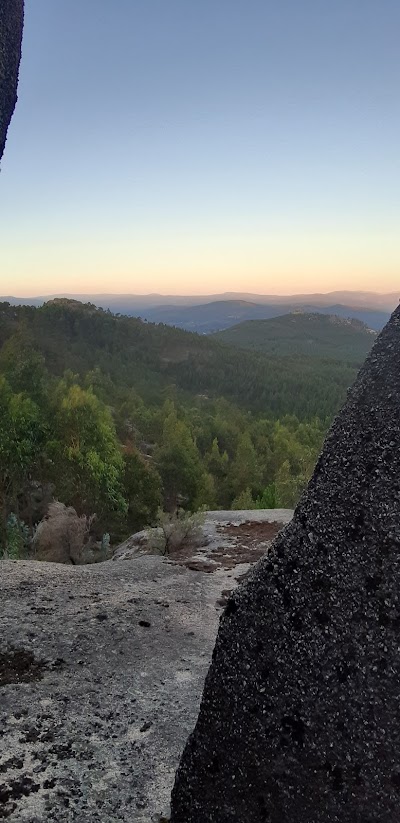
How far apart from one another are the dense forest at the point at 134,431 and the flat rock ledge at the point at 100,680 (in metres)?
10.4

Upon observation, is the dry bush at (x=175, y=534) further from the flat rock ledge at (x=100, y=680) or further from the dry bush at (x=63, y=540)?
the dry bush at (x=63, y=540)

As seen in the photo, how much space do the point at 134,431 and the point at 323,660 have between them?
175 ft

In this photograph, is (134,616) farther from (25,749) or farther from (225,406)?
(225,406)

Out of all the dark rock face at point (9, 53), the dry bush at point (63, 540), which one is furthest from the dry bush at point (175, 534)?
the dark rock face at point (9, 53)

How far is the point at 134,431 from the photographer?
58000 mm

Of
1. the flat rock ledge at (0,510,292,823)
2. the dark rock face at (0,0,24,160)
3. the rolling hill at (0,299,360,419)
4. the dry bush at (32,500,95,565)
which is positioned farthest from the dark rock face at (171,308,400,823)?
the rolling hill at (0,299,360,419)

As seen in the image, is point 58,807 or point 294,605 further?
point 58,807

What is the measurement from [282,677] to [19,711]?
6.34m

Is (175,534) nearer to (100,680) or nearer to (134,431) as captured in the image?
(100,680)

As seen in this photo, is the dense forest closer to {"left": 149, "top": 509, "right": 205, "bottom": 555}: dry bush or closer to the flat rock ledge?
{"left": 149, "top": 509, "right": 205, "bottom": 555}: dry bush

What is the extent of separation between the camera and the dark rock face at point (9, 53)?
931 cm

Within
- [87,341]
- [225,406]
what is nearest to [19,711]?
[225,406]

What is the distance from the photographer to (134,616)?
47.8 ft

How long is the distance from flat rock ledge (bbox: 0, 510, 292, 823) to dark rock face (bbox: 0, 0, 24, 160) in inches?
385
